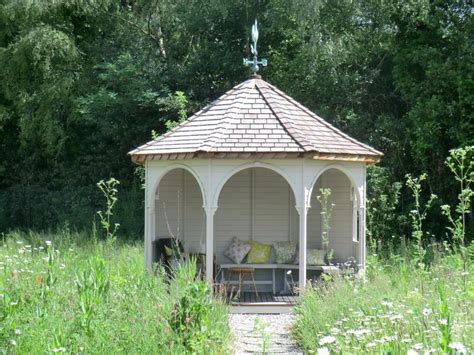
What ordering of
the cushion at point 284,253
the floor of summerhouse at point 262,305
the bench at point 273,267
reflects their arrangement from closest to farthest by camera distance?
the floor of summerhouse at point 262,305 → the bench at point 273,267 → the cushion at point 284,253

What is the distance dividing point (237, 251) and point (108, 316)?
6.37 m

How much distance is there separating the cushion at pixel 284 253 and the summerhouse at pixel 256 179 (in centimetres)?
14

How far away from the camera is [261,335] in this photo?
6.74 metres

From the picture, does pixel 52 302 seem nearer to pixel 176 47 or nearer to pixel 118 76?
pixel 118 76

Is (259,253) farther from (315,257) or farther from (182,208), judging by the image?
(182,208)

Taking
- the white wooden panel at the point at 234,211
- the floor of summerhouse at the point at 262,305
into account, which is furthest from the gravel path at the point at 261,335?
the white wooden panel at the point at 234,211

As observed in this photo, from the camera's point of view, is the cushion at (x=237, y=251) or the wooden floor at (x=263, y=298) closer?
the wooden floor at (x=263, y=298)

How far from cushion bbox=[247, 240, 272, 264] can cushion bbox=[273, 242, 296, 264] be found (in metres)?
0.16

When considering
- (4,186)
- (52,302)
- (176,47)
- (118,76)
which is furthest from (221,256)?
(4,186)

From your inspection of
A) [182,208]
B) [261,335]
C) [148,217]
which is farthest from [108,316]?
[182,208]

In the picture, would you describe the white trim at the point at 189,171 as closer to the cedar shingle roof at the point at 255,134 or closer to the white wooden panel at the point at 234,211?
the cedar shingle roof at the point at 255,134

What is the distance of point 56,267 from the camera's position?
360 inches

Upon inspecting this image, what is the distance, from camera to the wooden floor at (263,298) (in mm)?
11418

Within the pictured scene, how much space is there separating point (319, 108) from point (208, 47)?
14.8 feet
